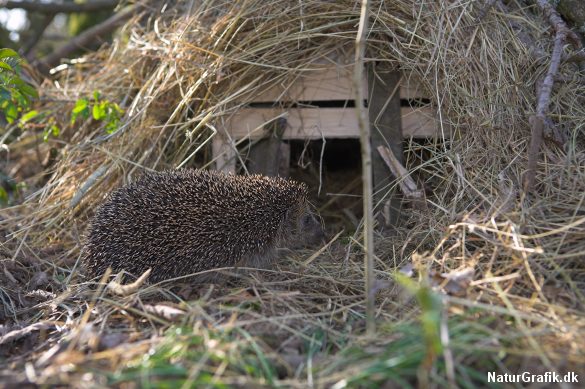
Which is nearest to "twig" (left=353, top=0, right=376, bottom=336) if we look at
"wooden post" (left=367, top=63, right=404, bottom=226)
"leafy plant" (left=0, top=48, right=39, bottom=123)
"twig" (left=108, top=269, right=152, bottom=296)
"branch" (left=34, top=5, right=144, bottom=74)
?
"twig" (left=108, top=269, right=152, bottom=296)

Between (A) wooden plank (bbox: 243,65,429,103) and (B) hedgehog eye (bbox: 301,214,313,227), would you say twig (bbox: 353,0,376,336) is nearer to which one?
(B) hedgehog eye (bbox: 301,214,313,227)

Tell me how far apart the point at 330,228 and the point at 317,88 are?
145 cm

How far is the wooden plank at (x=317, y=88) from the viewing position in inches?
222

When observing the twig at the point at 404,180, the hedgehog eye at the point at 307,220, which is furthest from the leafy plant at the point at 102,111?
the twig at the point at 404,180

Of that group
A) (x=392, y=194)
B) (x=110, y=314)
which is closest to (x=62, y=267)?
(x=110, y=314)

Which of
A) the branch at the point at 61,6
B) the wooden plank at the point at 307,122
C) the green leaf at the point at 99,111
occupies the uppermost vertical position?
the branch at the point at 61,6

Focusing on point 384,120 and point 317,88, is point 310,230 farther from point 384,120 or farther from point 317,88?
point 317,88

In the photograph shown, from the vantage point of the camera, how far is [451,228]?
3.99 metres

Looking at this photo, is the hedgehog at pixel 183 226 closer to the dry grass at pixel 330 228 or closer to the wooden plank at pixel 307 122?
the dry grass at pixel 330 228

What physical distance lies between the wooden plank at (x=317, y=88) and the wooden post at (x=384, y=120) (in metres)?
0.10

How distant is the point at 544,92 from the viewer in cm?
439

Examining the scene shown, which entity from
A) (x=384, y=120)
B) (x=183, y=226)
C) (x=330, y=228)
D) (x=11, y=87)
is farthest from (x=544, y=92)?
(x=11, y=87)

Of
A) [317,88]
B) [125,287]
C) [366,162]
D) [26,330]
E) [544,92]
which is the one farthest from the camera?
[317,88]

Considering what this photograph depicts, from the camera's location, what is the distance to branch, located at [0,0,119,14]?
7.98 m
